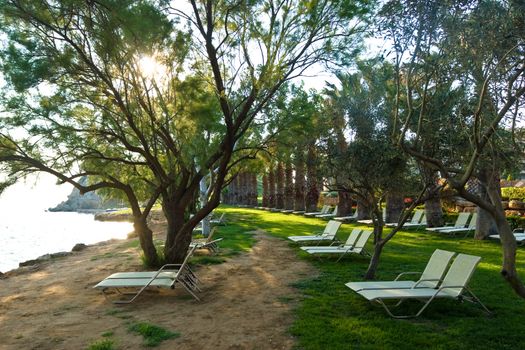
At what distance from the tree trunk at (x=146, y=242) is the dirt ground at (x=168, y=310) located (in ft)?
1.52

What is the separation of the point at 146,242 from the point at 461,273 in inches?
309

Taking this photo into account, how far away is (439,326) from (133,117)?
8.69 metres

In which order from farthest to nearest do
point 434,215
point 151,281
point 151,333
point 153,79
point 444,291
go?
point 434,215 < point 153,79 < point 151,281 < point 444,291 < point 151,333

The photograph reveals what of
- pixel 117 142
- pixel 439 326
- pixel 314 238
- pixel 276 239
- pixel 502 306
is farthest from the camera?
pixel 276 239

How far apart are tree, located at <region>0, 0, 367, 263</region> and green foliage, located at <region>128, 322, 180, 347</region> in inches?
175

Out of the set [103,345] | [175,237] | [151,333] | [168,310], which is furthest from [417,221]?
[103,345]

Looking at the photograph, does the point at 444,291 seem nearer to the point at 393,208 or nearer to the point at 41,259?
the point at 41,259

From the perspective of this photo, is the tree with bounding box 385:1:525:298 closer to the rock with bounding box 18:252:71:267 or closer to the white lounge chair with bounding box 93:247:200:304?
the white lounge chair with bounding box 93:247:200:304

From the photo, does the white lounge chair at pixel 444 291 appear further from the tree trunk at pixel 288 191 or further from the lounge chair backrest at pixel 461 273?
the tree trunk at pixel 288 191

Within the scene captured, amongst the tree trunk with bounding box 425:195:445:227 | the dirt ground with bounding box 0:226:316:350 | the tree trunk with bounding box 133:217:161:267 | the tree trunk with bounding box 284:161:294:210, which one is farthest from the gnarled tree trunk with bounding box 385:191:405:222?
the tree trunk with bounding box 284:161:294:210

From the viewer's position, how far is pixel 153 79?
38.1 ft

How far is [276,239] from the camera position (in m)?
18.8

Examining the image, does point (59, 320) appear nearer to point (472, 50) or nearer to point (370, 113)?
point (472, 50)

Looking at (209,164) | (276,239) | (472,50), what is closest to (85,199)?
(276,239)
